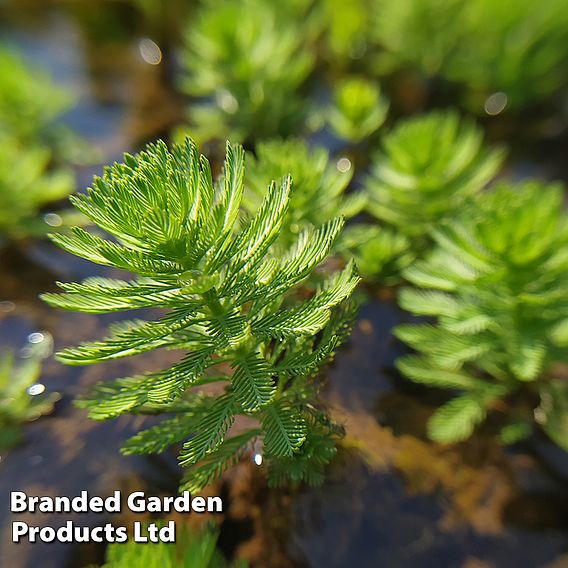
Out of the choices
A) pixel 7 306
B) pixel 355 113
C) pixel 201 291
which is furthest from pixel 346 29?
pixel 201 291

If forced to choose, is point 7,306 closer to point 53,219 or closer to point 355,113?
point 53,219

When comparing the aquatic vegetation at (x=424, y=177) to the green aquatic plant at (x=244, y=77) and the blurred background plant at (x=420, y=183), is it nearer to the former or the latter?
the blurred background plant at (x=420, y=183)

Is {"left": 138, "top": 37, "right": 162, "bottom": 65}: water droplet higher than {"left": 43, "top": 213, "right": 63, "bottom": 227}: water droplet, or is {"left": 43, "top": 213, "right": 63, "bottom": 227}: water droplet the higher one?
{"left": 138, "top": 37, "right": 162, "bottom": 65}: water droplet

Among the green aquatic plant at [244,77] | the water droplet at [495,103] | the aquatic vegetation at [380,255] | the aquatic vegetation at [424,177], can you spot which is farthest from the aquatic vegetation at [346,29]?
the aquatic vegetation at [380,255]

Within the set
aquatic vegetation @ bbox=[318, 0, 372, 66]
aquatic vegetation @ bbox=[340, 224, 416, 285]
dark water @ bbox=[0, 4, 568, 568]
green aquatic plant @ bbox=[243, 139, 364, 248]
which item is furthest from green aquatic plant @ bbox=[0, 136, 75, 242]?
aquatic vegetation @ bbox=[318, 0, 372, 66]

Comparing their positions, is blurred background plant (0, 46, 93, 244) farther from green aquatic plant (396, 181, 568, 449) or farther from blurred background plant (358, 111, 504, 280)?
green aquatic plant (396, 181, 568, 449)
